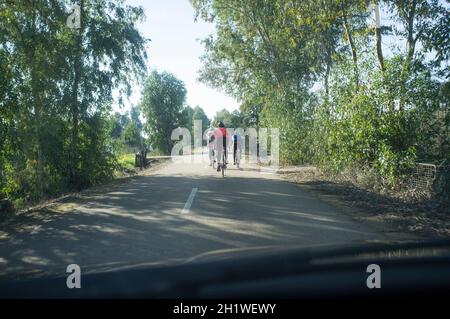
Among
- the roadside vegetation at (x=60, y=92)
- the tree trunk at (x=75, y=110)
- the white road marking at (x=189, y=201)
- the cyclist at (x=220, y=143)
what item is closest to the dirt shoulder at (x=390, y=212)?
the white road marking at (x=189, y=201)

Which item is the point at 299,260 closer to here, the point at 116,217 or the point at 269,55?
the point at 116,217

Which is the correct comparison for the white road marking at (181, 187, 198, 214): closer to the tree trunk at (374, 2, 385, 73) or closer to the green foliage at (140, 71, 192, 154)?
the tree trunk at (374, 2, 385, 73)

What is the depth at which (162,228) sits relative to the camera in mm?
7934

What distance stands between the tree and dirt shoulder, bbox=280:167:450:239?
5732 centimetres

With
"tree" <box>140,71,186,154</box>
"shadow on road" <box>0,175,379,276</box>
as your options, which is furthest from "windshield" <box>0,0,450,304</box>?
"tree" <box>140,71,186,154</box>

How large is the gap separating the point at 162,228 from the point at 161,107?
63276 mm

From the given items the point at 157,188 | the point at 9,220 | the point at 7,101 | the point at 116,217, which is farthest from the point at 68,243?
the point at 157,188

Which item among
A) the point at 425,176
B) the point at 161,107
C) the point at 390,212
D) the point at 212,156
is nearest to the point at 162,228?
the point at 390,212

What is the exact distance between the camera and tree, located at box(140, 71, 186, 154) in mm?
69562

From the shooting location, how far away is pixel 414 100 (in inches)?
522

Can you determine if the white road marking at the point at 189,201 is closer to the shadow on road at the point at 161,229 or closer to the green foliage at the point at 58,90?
the shadow on road at the point at 161,229

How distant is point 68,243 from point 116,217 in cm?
226

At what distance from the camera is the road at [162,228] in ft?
20.6

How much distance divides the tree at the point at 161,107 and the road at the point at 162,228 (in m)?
57.8
